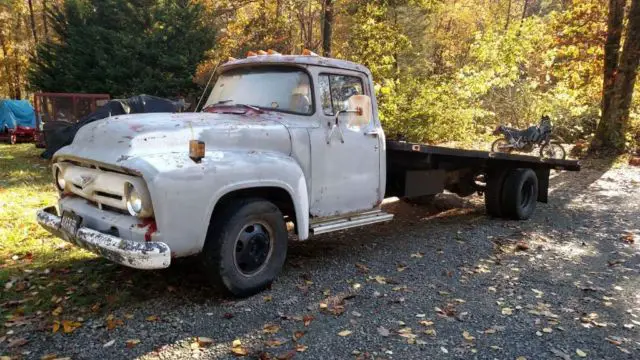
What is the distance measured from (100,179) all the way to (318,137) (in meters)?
2.05

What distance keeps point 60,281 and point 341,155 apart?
3.00m

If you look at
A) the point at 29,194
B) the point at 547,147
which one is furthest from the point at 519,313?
the point at 547,147

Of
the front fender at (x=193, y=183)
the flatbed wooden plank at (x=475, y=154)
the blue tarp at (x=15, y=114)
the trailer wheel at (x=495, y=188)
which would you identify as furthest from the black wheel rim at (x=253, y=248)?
the blue tarp at (x=15, y=114)

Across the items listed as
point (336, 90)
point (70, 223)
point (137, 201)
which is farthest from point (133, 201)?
point (336, 90)

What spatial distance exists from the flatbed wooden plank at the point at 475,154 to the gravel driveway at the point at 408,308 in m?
1.13

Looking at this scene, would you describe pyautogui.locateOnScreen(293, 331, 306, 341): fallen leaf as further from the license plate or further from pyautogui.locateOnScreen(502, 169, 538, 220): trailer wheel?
pyautogui.locateOnScreen(502, 169, 538, 220): trailer wheel

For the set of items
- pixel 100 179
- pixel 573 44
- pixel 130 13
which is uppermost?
pixel 130 13

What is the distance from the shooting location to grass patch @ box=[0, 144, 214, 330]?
13.1 ft

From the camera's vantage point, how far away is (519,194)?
7516 millimetres

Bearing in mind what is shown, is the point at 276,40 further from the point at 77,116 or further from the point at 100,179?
the point at 100,179

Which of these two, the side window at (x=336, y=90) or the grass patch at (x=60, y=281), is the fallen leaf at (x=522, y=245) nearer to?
the side window at (x=336, y=90)

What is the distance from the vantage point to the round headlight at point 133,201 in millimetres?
3600

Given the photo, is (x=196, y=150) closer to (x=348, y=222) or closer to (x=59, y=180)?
(x=59, y=180)

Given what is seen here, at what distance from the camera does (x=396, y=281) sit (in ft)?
15.9
